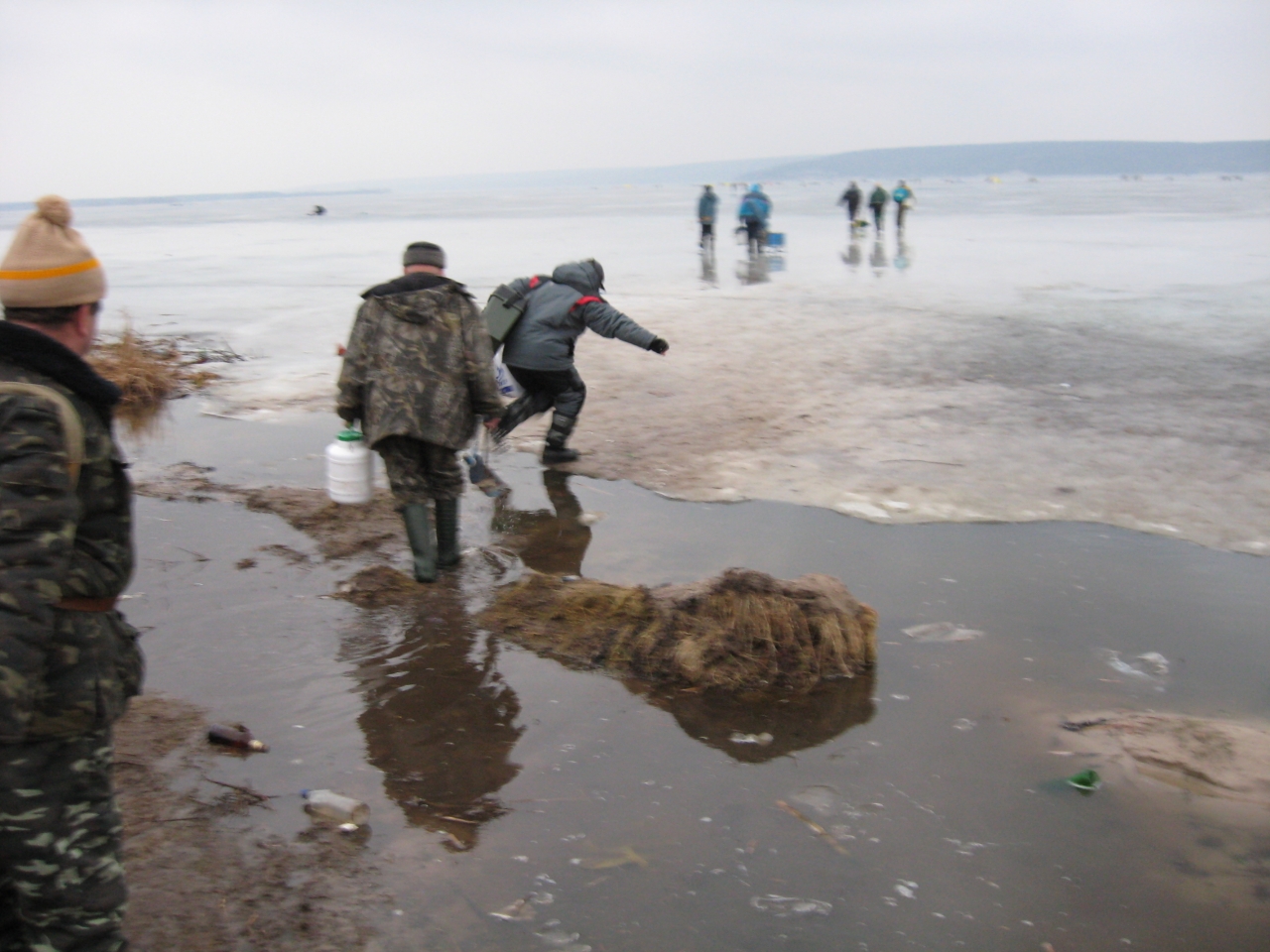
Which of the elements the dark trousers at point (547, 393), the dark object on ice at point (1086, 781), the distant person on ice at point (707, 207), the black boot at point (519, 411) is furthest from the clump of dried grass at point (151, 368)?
the distant person on ice at point (707, 207)

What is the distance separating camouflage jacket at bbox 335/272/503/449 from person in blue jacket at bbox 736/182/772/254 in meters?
19.2

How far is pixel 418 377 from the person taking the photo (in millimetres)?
4992

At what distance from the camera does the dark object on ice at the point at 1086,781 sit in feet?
11.5

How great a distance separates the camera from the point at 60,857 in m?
2.21

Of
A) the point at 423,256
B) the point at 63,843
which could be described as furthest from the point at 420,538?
the point at 63,843

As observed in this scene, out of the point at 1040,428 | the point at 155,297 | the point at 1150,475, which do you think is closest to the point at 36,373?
the point at 1150,475

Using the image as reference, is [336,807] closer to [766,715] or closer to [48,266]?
[766,715]

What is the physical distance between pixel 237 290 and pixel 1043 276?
1395 cm

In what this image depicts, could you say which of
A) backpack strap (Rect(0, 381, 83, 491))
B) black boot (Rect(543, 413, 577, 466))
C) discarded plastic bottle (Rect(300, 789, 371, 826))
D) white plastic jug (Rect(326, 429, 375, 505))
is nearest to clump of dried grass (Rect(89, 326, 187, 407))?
black boot (Rect(543, 413, 577, 466))

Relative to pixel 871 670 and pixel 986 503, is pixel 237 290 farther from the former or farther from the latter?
pixel 871 670

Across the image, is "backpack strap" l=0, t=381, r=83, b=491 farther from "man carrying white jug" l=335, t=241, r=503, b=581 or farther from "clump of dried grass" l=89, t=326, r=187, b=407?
"clump of dried grass" l=89, t=326, r=187, b=407

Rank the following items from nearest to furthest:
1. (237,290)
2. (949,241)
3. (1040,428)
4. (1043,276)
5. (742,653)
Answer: (742,653) → (1040,428) → (1043,276) → (237,290) → (949,241)

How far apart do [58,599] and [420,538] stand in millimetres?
3181

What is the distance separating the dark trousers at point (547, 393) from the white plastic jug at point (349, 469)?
164 centimetres
